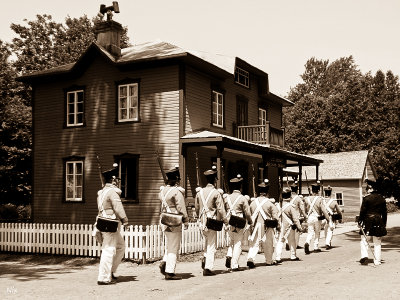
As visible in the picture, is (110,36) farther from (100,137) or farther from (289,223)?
(289,223)

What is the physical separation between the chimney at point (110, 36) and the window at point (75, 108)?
2.28 meters

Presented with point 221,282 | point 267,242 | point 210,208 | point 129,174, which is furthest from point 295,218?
point 129,174

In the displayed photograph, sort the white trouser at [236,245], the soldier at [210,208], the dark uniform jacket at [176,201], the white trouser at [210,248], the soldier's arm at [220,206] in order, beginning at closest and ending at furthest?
the dark uniform jacket at [176,201], the white trouser at [210,248], the soldier at [210,208], the soldier's arm at [220,206], the white trouser at [236,245]

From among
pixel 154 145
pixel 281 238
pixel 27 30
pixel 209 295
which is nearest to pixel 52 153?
pixel 154 145

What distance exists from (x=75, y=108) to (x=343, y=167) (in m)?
27.4

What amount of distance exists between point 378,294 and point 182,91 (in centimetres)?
1308

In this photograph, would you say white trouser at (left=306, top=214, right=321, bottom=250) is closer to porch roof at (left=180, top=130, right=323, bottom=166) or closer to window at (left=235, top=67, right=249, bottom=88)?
porch roof at (left=180, top=130, right=323, bottom=166)

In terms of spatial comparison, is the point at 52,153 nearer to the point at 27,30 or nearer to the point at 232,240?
the point at 232,240

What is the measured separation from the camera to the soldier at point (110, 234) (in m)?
10.0

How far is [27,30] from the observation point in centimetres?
4231

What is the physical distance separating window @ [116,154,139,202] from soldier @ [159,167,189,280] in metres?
10.3

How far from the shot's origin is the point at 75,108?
74.8 ft

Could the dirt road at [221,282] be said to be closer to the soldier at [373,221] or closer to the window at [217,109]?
the soldier at [373,221]

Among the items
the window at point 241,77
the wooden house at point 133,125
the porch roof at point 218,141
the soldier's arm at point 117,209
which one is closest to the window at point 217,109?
the wooden house at point 133,125
